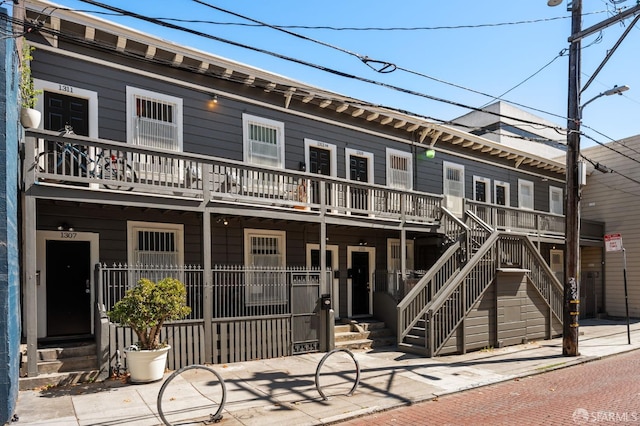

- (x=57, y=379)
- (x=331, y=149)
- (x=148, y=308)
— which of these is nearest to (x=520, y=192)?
(x=331, y=149)

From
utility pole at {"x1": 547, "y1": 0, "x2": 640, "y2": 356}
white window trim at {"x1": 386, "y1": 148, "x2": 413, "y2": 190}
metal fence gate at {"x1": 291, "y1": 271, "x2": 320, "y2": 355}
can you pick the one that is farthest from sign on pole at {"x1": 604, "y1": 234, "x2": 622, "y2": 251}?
metal fence gate at {"x1": 291, "y1": 271, "x2": 320, "y2": 355}

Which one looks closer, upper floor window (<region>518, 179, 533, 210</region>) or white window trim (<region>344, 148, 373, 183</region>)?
white window trim (<region>344, 148, 373, 183</region>)

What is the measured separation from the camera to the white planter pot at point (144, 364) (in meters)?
8.07

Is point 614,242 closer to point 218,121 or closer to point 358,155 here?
point 358,155

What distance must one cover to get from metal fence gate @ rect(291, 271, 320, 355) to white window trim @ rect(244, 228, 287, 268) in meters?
1.98

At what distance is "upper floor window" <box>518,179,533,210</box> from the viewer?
2092 centimetres

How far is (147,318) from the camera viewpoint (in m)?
8.03

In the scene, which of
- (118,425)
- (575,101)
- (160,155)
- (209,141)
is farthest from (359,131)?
(118,425)

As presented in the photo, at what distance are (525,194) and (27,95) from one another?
19.7 m

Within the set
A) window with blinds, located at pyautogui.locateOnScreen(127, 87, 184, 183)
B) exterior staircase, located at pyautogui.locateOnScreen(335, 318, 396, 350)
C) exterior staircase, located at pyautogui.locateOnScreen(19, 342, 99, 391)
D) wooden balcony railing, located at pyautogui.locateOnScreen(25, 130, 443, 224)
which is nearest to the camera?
exterior staircase, located at pyautogui.locateOnScreen(19, 342, 99, 391)

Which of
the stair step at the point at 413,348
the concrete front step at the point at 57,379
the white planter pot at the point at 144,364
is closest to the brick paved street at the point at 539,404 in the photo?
the stair step at the point at 413,348

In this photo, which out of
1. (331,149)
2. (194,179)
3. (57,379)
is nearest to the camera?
(57,379)

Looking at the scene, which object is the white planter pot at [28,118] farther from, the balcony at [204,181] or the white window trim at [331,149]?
the white window trim at [331,149]

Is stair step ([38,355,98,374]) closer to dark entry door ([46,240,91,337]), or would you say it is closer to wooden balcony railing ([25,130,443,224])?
dark entry door ([46,240,91,337])
